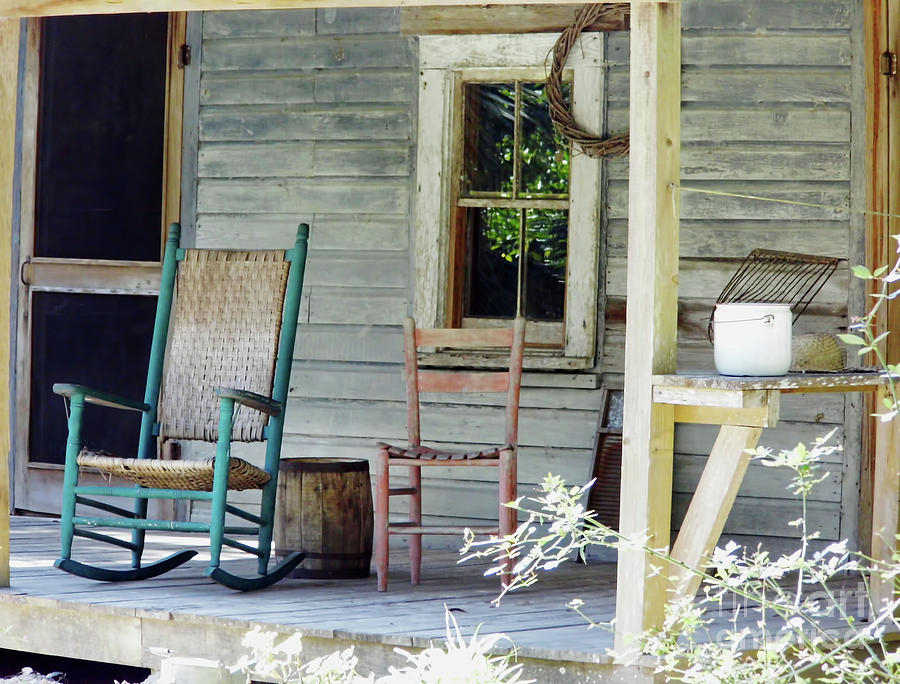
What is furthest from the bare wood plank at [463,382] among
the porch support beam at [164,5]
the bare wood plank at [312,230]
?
the porch support beam at [164,5]

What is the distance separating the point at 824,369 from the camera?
126 inches

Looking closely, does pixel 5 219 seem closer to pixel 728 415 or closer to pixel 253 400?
pixel 253 400

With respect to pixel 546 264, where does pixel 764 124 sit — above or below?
above

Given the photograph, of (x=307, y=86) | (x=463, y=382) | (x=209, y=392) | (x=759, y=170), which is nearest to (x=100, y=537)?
(x=209, y=392)

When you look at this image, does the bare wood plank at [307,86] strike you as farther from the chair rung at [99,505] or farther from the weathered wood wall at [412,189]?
the chair rung at [99,505]

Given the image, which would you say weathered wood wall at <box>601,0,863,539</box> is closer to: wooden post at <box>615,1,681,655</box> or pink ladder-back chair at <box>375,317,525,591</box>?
pink ladder-back chair at <box>375,317,525,591</box>

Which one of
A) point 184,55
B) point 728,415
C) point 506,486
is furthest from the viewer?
point 184,55

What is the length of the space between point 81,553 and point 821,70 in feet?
10.9

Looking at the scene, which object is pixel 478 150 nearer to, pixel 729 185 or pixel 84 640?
pixel 729 185

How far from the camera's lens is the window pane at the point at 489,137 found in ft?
16.3

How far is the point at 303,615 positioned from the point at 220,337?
122cm

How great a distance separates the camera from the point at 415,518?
4152 mm

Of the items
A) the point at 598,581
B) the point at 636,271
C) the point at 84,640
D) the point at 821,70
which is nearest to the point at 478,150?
the point at 821,70

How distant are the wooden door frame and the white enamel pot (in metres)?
3.03
